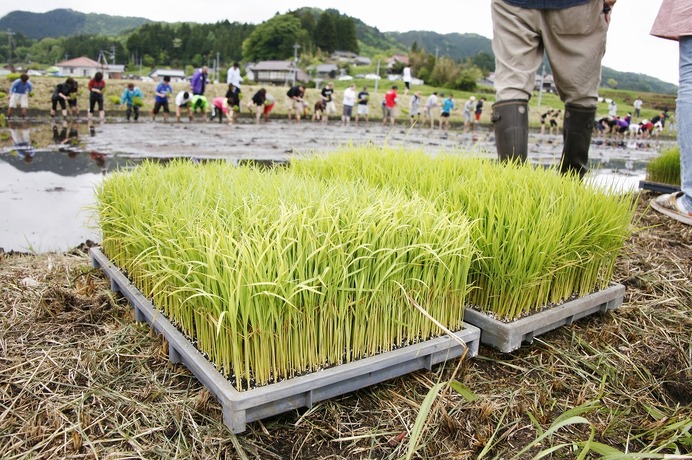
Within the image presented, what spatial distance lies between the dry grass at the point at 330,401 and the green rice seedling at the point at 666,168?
9.62ft

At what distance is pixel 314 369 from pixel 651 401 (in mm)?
1149

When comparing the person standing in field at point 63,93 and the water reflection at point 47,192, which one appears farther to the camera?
the person standing in field at point 63,93

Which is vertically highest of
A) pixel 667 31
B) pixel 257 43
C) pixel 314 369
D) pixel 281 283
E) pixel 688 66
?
pixel 257 43

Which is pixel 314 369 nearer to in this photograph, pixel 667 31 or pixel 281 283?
pixel 281 283

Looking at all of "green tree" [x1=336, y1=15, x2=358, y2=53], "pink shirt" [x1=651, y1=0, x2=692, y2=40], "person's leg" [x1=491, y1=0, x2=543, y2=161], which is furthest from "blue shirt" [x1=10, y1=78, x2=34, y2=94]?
"green tree" [x1=336, y1=15, x2=358, y2=53]

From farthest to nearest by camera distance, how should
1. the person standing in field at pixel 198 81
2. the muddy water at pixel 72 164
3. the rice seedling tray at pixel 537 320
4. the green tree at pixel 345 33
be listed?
the green tree at pixel 345 33, the person standing in field at pixel 198 81, the muddy water at pixel 72 164, the rice seedling tray at pixel 537 320

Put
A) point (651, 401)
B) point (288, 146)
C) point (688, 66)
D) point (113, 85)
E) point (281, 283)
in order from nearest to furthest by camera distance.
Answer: point (281, 283)
point (651, 401)
point (688, 66)
point (288, 146)
point (113, 85)

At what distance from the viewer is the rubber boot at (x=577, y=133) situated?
3489 mm

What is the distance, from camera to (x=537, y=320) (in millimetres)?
2033

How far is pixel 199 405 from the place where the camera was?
159 cm

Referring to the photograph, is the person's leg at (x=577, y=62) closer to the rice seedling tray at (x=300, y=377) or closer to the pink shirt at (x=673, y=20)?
the pink shirt at (x=673, y=20)

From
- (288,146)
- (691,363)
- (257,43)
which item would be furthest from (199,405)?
(257,43)

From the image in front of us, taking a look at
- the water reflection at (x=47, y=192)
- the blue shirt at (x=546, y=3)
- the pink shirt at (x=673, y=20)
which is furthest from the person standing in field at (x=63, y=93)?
the pink shirt at (x=673, y=20)

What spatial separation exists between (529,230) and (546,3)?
1.78 metres
